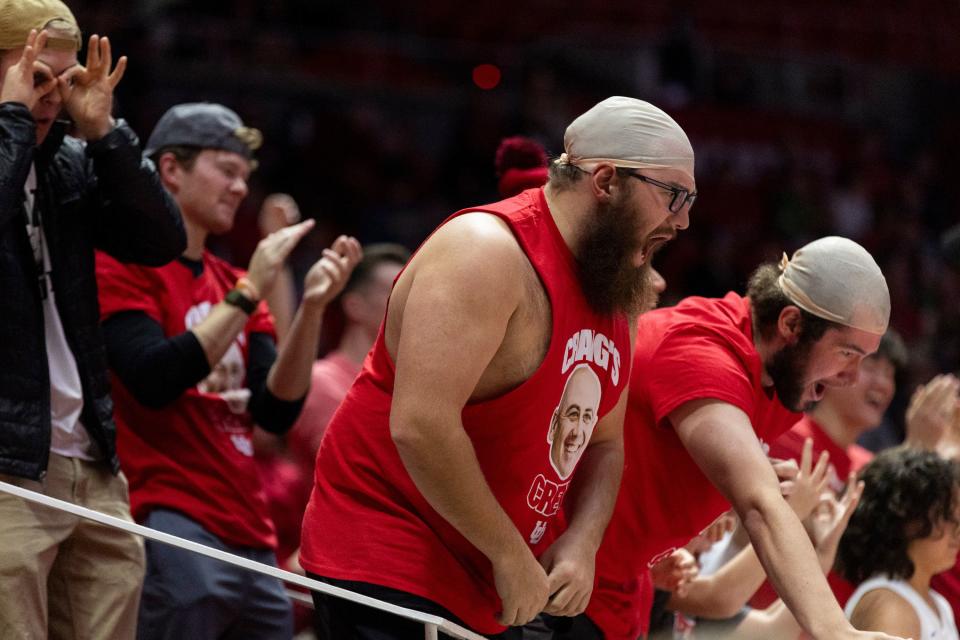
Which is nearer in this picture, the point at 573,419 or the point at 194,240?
the point at 573,419

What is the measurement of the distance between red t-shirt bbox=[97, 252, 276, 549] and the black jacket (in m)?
0.38

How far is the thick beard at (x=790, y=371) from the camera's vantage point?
298 cm

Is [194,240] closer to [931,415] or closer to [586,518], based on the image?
[586,518]

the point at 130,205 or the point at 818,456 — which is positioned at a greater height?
the point at 130,205

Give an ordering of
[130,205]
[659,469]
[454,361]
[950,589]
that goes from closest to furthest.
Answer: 1. [454,361]
2. [130,205]
3. [659,469]
4. [950,589]

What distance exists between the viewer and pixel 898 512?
3.89 meters

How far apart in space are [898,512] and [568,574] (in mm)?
1685

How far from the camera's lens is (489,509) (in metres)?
2.34

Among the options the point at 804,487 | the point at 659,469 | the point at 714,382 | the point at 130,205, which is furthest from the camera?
the point at 804,487

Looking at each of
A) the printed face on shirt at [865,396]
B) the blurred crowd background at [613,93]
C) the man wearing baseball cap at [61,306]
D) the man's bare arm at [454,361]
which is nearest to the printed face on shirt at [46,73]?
the man wearing baseball cap at [61,306]

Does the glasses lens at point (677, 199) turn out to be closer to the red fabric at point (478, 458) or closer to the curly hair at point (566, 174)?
the curly hair at point (566, 174)

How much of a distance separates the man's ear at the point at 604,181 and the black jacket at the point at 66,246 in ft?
3.28

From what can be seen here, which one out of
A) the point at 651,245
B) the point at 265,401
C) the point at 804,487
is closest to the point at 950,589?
the point at 804,487

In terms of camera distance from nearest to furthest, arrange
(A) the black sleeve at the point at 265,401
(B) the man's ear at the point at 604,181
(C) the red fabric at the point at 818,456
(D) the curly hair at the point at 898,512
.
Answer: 1. (B) the man's ear at the point at 604,181
2. (A) the black sleeve at the point at 265,401
3. (D) the curly hair at the point at 898,512
4. (C) the red fabric at the point at 818,456
